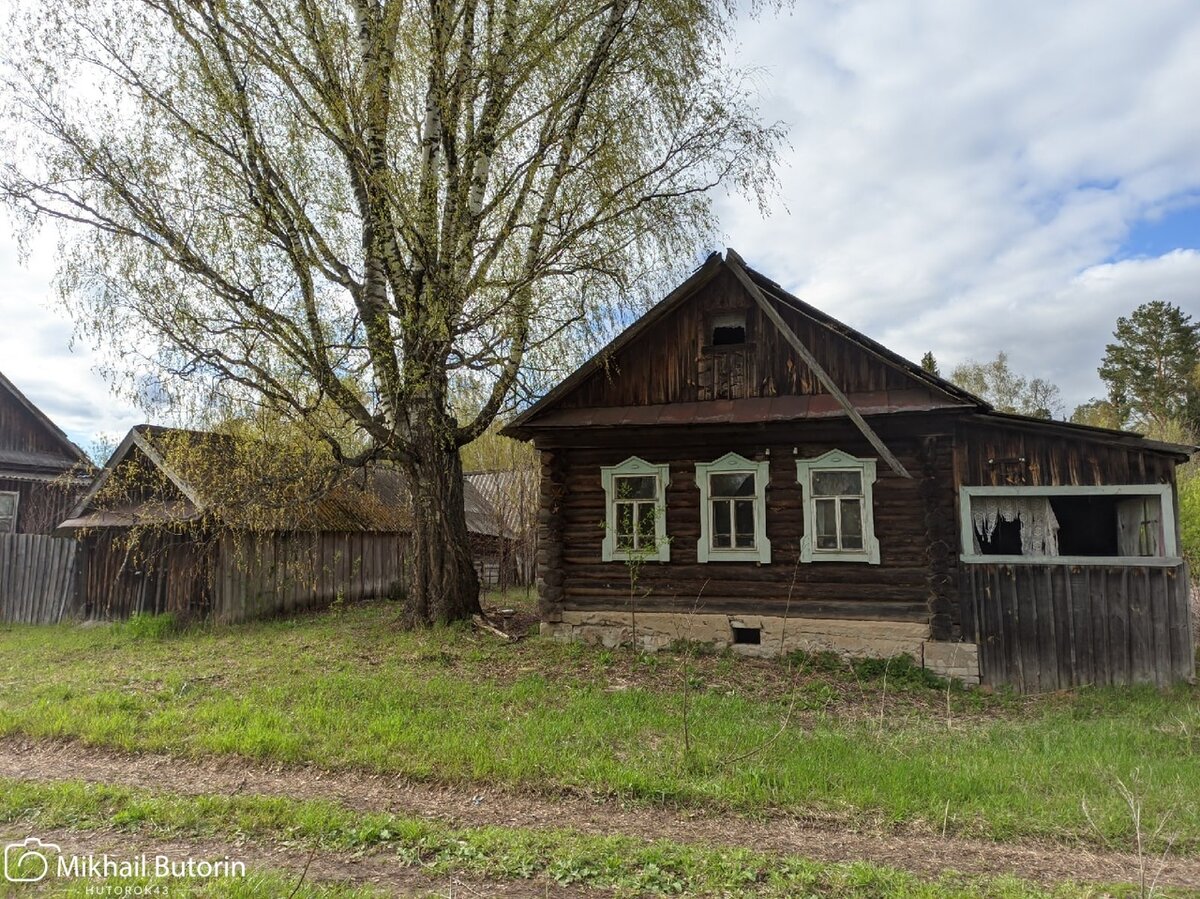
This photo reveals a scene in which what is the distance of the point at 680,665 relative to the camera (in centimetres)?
1077

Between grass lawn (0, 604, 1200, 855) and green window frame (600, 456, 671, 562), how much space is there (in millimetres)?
1883

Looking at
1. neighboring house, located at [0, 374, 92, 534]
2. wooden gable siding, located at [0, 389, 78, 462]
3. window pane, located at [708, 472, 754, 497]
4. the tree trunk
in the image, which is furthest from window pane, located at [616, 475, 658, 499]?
wooden gable siding, located at [0, 389, 78, 462]

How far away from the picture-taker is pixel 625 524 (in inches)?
499

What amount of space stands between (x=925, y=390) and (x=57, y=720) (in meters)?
12.2

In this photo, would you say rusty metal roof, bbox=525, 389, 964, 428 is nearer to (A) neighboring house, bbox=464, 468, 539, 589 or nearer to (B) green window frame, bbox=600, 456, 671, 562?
→ (B) green window frame, bbox=600, 456, 671, 562

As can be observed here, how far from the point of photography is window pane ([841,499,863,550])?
11.3 metres

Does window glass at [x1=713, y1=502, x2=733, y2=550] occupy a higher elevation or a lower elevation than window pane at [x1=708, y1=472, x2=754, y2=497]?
lower

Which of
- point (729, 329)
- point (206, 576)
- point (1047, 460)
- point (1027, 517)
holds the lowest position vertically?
point (206, 576)

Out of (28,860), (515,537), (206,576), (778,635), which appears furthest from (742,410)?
(515,537)

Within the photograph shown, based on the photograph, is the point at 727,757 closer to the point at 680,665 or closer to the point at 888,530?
the point at 680,665

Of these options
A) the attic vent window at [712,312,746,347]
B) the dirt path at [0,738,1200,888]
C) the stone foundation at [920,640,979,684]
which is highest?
the attic vent window at [712,312,746,347]

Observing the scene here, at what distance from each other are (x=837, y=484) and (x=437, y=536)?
23.6ft

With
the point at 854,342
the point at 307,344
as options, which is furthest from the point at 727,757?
the point at 307,344

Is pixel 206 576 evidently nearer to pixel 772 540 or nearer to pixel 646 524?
pixel 646 524
